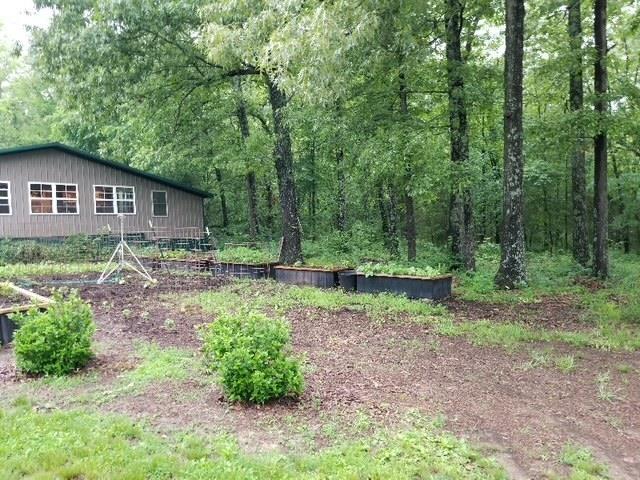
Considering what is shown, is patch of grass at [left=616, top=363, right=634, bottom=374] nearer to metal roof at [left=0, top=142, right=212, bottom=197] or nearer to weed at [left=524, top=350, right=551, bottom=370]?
weed at [left=524, top=350, right=551, bottom=370]

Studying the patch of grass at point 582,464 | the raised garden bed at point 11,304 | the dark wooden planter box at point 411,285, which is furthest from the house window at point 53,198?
the patch of grass at point 582,464

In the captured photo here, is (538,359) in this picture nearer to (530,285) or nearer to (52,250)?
(530,285)

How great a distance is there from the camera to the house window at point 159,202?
19.7 meters

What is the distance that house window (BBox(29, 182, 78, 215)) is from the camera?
16.3 meters

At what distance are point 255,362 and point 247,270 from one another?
293 inches

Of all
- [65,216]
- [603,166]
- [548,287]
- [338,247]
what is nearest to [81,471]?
[548,287]

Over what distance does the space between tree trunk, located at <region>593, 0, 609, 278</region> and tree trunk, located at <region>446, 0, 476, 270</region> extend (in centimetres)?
242

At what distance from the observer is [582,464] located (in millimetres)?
2771

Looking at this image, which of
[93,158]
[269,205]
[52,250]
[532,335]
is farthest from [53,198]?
[532,335]

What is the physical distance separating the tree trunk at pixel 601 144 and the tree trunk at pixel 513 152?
6.29 feet

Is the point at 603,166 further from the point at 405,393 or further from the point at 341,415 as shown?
the point at 341,415

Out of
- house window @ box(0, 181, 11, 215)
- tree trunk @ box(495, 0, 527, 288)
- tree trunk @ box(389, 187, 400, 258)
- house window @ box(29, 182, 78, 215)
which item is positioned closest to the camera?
tree trunk @ box(495, 0, 527, 288)

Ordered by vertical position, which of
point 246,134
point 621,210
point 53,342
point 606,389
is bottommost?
point 606,389

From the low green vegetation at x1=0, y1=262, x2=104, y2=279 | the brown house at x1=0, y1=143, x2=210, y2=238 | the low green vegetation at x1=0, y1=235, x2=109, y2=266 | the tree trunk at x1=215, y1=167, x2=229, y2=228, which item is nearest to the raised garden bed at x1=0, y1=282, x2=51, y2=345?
the low green vegetation at x1=0, y1=262, x2=104, y2=279
